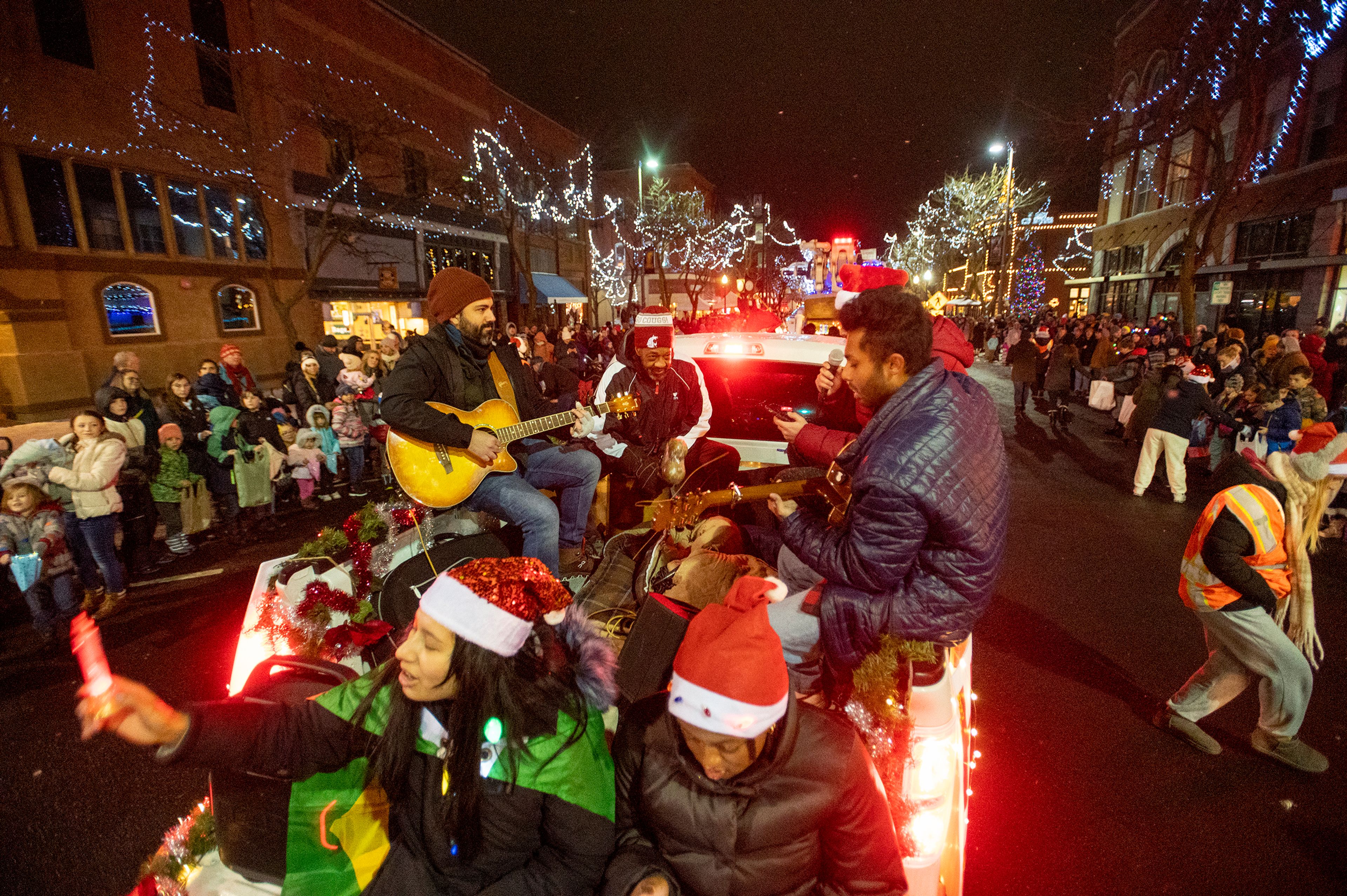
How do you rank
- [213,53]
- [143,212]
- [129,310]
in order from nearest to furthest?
1. [129,310]
2. [143,212]
3. [213,53]

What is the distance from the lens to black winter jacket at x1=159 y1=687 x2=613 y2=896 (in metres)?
1.87

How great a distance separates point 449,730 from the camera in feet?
6.22

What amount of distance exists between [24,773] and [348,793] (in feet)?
11.4

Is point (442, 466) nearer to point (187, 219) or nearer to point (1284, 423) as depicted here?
point (1284, 423)

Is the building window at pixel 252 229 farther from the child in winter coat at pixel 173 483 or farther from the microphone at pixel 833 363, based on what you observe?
the microphone at pixel 833 363

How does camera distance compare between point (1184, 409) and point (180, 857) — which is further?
point (1184, 409)

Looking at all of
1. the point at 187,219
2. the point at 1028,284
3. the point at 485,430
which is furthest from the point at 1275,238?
the point at 187,219

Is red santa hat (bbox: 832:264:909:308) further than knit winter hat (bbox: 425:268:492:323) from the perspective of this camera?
Yes

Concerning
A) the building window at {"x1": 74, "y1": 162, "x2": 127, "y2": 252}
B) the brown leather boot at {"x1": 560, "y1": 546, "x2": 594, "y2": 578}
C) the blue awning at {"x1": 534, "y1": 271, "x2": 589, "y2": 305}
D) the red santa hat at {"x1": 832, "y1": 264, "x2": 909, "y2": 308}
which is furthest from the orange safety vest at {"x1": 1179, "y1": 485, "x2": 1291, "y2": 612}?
the blue awning at {"x1": 534, "y1": 271, "x2": 589, "y2": 305}

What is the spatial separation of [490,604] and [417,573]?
60.4 inches

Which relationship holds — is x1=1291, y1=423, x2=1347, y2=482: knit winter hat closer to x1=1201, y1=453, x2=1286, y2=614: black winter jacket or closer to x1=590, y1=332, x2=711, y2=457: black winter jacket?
x1=1201, y1=453, x2=1286, y2=614: black winter jacket

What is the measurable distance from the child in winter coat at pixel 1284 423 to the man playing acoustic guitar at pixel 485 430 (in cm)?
878

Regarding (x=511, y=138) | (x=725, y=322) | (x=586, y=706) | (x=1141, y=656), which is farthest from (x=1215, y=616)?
(x=511, y=138)

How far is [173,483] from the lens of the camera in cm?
684
